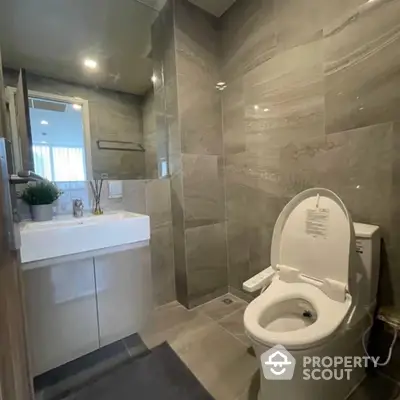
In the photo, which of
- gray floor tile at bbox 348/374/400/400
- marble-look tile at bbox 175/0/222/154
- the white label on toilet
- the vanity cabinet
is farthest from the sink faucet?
gray floor tile at bbox 348/374/400/400

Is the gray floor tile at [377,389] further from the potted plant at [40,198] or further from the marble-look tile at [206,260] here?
the potted plant at [40,198]

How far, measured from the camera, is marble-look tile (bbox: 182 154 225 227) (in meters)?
1.85

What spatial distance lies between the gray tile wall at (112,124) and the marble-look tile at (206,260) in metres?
0.65

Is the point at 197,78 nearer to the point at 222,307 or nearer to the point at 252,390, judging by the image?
the point at 222,307

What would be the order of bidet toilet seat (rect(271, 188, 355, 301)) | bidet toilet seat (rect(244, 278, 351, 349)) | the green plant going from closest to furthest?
1. bidet toilet seat (rect(244, 278, 351, 349))
2. bidet toilet seat (rect(271, 188, 355, 301))
3. the green plant

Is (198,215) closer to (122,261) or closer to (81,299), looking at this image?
(122,261)

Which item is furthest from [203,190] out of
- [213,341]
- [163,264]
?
[213,341]

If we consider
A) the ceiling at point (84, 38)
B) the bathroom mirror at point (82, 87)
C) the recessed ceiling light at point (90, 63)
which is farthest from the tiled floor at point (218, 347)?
the recessed ceiling light at point (90, 63)

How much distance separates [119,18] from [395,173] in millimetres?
2008

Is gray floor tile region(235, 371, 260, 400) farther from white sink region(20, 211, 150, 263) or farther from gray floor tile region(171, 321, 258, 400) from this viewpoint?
white sink region(20, 211, 150, 263)

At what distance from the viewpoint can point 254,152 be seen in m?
1.76

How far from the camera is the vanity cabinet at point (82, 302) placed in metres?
1.12

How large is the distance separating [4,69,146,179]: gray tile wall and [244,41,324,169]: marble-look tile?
86cm

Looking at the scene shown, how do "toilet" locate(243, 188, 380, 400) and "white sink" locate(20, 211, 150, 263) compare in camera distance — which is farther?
"white sink" locate(20, 211, 150, 263)
